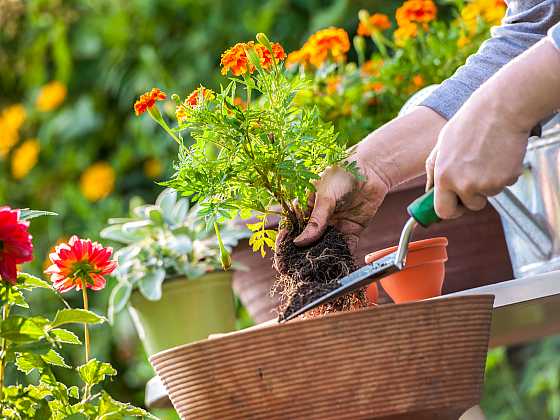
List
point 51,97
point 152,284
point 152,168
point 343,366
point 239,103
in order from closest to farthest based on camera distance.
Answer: point 343,366, point 239,103, point 152,284, point 152,168, point 51,97

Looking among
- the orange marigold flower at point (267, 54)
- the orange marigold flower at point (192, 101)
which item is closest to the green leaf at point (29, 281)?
the orange marigold flower at point (192, 101)

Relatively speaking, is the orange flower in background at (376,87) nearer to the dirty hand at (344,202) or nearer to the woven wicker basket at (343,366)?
the dirty hand at (344,202)

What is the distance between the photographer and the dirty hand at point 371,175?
1134mm

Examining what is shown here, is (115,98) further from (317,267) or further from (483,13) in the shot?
(317,267)

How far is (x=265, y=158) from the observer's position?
43.0 inches

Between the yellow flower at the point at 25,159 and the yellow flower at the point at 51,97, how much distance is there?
14 centimetres

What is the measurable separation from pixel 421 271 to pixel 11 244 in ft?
1.58

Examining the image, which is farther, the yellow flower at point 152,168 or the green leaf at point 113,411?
the yellow flower at point 152,168

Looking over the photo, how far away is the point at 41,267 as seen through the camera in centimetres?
344

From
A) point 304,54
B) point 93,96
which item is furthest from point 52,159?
point 304,54

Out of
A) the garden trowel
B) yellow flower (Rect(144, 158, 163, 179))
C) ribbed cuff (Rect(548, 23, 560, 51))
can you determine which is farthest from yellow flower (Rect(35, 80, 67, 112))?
ribbed cuff (Rect(548, 23, 560, 51))

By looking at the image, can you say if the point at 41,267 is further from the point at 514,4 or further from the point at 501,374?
the point at 514,4

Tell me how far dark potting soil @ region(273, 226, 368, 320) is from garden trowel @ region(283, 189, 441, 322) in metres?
0.09

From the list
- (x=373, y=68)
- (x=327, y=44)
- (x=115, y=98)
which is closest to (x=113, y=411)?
(x=327, y=44)
